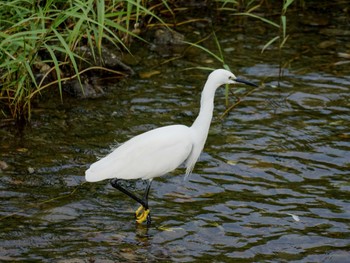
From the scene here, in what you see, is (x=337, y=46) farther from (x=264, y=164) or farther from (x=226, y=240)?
(x=226, y=240)

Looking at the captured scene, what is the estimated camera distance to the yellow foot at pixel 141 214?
223 inches

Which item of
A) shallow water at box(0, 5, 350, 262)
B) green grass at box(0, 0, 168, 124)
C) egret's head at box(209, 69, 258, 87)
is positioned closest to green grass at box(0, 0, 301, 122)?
green grass at box(0, 0, 168, 124)

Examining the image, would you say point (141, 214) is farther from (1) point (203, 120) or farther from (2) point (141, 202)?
(1) point (203, 120)

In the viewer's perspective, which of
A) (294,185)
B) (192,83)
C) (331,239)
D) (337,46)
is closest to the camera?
(331,239)

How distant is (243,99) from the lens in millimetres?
7930

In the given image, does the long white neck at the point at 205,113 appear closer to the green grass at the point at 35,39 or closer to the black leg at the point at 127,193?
the black leg at the point at 127,193

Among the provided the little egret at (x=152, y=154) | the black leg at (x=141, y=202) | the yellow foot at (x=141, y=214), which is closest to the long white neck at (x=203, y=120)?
the little egret at (x=152, y=154)

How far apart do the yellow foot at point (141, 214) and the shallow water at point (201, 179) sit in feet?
0.19

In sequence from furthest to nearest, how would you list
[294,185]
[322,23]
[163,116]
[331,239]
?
[322,23], [163,116], [294,185], [331,239]

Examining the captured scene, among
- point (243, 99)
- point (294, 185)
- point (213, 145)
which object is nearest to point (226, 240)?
point (294, 185)

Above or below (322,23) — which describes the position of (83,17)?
above

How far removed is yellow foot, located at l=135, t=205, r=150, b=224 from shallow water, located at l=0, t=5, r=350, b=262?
0.06 metres

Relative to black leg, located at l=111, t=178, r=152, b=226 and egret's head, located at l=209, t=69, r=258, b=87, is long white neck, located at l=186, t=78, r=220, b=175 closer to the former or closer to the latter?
egret's head, located at l=209, t=69, r=258, b=87

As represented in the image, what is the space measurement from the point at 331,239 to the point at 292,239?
0.86ft
